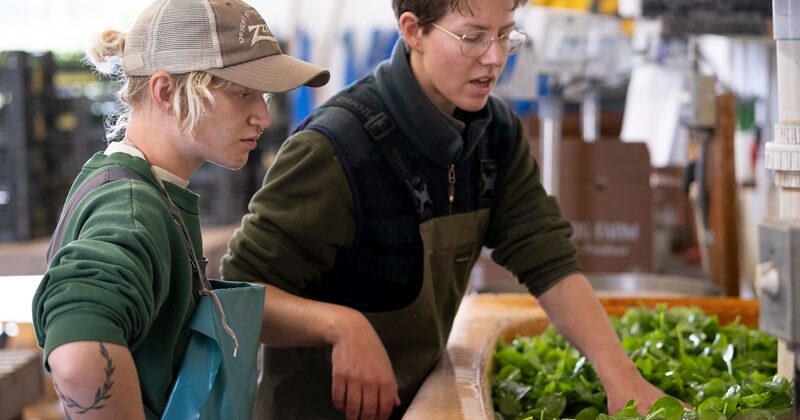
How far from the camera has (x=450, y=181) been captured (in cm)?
200

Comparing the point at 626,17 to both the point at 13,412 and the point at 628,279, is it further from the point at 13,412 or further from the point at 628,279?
the point at 13,412

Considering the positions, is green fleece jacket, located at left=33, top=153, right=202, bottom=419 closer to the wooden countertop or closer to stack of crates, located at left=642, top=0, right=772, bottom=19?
the wooden countertop

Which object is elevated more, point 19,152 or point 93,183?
point 93,183

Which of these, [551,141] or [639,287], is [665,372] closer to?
[639,287]

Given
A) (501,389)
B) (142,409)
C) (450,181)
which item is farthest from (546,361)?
(142,409)

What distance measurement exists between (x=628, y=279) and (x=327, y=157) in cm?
166

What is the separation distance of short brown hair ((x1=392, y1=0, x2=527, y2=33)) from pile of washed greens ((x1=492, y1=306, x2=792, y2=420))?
69cm

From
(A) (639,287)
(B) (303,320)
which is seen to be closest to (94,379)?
(B) (303,320)

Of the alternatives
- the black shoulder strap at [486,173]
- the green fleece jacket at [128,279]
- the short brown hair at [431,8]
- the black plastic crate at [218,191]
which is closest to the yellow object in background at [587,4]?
the black plastic crate at [218,191]

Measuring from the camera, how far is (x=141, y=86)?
4.83 ft

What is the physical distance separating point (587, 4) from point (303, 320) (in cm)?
339

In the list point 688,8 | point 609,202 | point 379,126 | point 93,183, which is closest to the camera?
point 93,183

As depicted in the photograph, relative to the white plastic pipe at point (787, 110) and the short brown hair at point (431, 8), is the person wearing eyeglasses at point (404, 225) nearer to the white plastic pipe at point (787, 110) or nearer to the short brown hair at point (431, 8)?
the short brown hair at point (431, 8)

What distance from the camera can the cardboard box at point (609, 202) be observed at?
4.20 m
